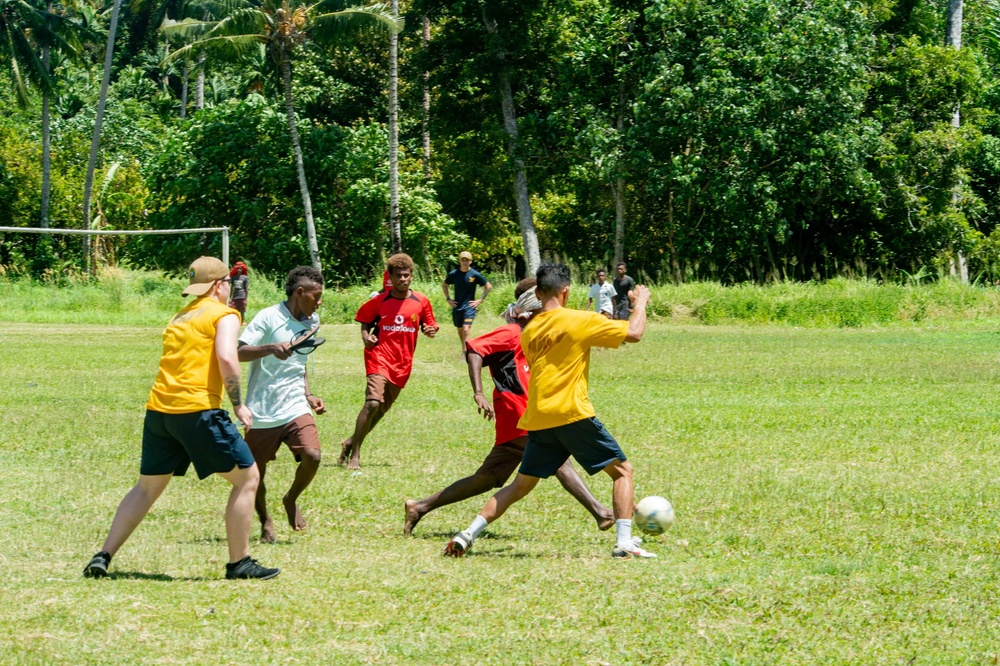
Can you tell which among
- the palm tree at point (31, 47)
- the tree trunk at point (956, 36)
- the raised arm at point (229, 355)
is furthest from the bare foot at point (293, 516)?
the palm tree at point (31, 47)

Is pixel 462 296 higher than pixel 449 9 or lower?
lower

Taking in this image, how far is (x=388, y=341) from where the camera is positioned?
11.6 m

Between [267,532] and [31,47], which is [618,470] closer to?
[267,532]

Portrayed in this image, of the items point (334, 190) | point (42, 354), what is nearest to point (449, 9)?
point (334, 190)

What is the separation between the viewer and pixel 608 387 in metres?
18.1

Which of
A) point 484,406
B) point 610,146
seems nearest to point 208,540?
point 484,406

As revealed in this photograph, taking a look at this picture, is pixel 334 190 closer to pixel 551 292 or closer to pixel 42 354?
pixel 42 354

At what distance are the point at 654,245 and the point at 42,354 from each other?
21.4 m

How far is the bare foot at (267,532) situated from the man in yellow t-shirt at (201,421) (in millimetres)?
1243

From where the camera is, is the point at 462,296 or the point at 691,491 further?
the point at 462,296

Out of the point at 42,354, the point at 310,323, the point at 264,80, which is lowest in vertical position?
the point at 42,354

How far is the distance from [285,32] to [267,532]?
3243 centimetres

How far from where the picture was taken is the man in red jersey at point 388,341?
37.3ft

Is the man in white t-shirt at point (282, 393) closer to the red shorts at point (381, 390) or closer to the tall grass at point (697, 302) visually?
the red shorts at point (381, 390)
